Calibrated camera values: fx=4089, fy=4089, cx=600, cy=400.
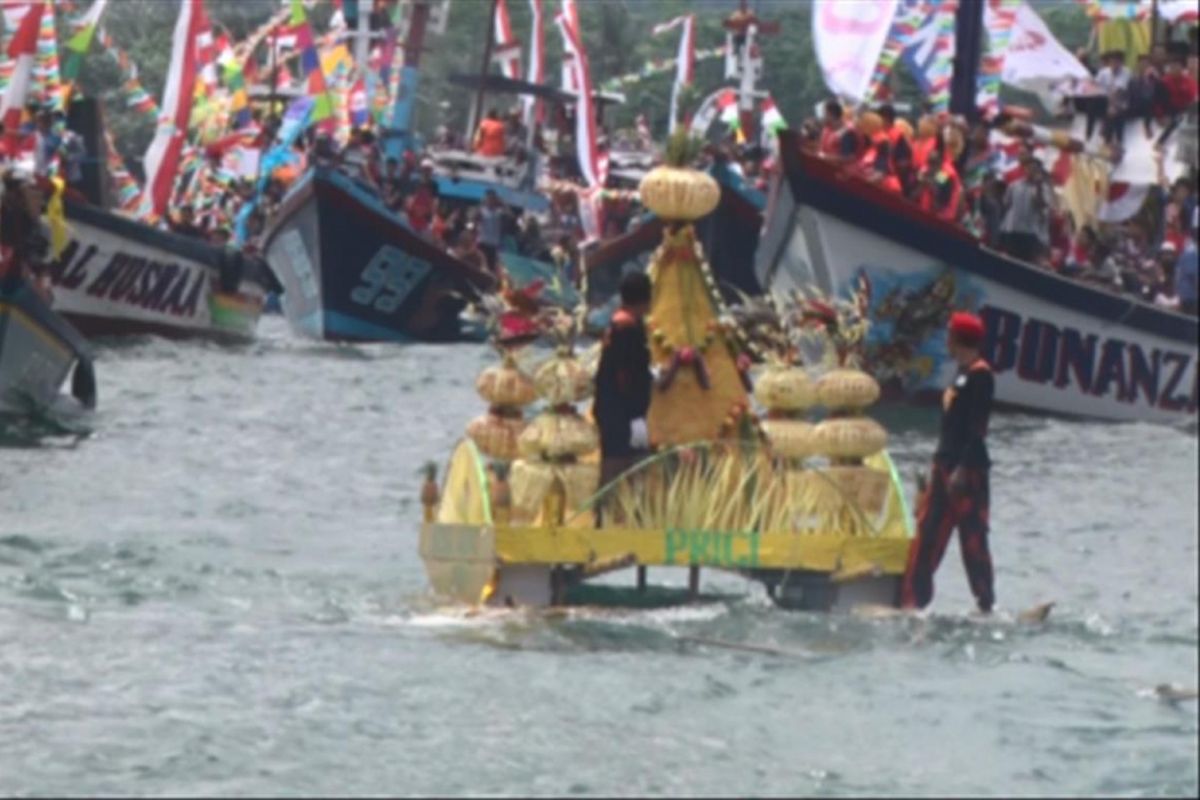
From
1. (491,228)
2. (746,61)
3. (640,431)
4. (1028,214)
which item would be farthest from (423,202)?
(640,431)

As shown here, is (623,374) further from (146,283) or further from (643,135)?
(643,135)

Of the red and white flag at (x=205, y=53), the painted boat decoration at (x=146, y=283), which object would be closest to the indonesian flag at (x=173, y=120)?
the red and white flag at (x=205, y=53)

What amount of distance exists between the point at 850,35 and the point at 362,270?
11.7 m

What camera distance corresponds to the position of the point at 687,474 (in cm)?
1623

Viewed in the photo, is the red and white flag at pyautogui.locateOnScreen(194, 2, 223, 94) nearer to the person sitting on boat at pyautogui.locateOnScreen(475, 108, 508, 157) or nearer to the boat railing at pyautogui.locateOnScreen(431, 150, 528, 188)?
the boat railing at pyautogui.locateOnScreen(431, 150, 528, 188)

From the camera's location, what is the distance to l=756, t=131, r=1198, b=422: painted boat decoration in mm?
28172

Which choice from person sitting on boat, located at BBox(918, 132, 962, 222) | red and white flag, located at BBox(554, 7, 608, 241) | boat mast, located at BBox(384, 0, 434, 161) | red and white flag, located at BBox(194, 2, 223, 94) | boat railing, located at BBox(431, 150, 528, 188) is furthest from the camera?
boat mast, located at BBox(384, 0, 434, 161)

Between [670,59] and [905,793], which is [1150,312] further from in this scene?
[670,59]

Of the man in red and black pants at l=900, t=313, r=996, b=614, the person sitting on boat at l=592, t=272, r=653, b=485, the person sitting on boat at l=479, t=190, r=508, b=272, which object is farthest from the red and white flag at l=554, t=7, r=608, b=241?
the man in red and black pants at l=900, t=313, r=996, b=614

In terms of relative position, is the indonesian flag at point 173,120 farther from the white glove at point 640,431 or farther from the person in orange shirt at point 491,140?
the white glove at point 640,431

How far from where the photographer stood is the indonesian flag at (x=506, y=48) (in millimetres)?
53625

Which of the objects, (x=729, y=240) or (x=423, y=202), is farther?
(x=423, y=202)

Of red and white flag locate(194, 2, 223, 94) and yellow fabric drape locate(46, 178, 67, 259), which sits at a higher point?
red and white flag locate(194, 2, 223, 94)

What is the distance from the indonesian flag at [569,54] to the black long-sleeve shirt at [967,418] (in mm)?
33374
